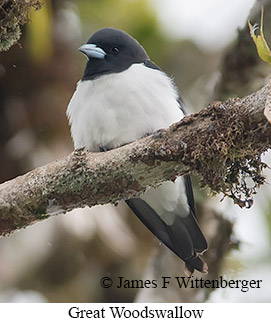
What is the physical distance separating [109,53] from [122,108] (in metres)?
0.48

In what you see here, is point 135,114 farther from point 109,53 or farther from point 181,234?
point 181,234

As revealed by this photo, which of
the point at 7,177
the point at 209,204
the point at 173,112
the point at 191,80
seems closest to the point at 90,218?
the point at 7,177

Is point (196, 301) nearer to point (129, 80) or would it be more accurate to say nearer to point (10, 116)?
point (129, 80)

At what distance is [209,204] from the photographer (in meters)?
4.86

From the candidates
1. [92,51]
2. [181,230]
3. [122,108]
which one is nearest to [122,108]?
[122,108]

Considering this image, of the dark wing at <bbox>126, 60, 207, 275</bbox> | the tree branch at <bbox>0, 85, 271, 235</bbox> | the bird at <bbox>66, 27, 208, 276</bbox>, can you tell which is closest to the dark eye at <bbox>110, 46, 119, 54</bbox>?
the bird at <bbox>66, 27, 208, 276</bbox>

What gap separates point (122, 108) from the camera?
11.9 feet

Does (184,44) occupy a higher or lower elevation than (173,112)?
higher

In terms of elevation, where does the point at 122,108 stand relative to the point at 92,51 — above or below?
below

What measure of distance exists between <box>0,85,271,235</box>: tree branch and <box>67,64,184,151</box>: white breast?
2.32ft

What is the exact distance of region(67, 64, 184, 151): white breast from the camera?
11.9ft

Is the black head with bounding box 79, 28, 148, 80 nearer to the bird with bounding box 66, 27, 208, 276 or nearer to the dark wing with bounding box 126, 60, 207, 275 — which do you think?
the bird with bounding box 66, 27, 208, 276
